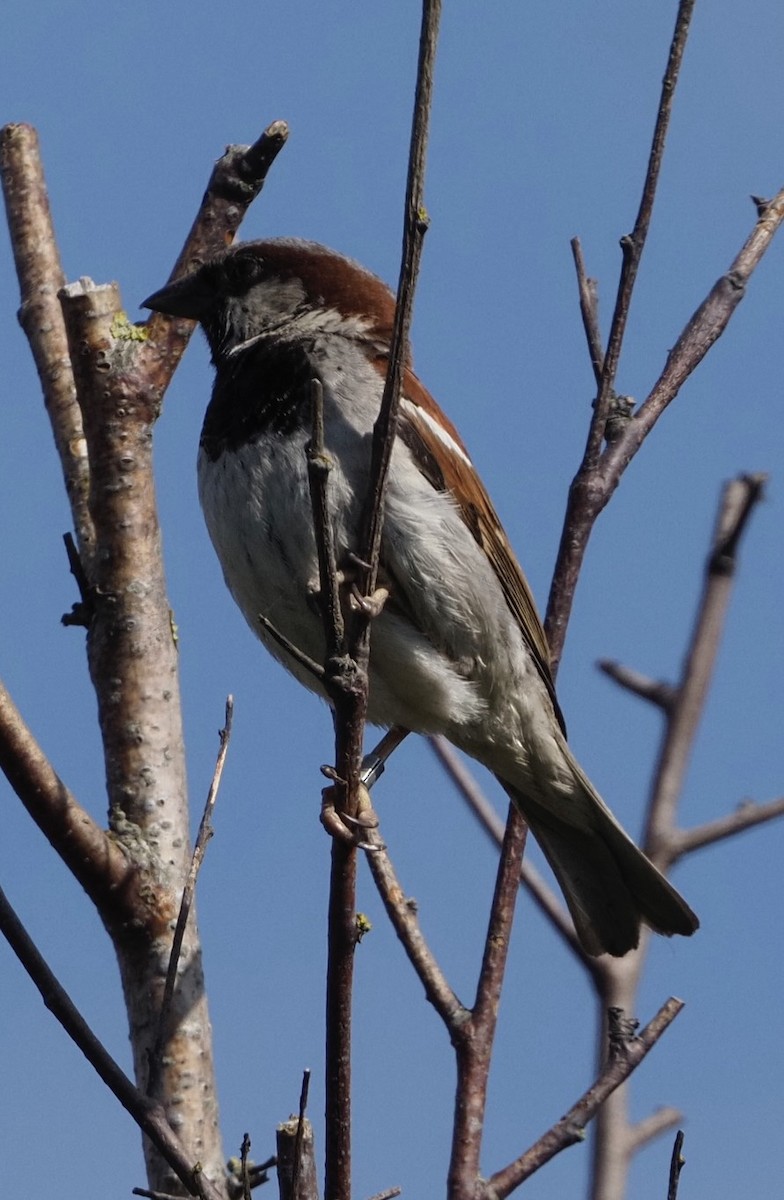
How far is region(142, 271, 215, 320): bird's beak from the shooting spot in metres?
4.27

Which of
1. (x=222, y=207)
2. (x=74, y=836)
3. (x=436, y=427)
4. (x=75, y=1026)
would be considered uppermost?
(x=222, y=207)

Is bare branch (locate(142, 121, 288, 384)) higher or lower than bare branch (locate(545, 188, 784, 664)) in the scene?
higher

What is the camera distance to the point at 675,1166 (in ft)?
7.42

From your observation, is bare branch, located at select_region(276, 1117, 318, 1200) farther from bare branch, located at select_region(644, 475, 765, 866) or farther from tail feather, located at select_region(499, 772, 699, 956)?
tail feather, located at select_region(499, 772, 699, 956)

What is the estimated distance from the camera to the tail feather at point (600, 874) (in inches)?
151

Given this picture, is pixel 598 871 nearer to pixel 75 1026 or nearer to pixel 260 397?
pixel 260 397

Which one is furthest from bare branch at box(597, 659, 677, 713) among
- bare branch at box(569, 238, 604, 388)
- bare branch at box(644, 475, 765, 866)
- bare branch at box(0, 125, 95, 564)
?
bare branch at box(0, 125, 95, 564)

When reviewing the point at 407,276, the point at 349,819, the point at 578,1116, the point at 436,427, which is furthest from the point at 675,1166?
the point at 436,427

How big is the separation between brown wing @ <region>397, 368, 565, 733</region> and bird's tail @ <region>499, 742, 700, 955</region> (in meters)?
0.24

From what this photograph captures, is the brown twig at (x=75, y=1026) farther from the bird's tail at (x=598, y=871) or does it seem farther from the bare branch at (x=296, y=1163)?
the bird's tail at (x=598, y=871)

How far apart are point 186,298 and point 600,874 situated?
203 cm

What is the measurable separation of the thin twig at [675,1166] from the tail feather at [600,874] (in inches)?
54.1

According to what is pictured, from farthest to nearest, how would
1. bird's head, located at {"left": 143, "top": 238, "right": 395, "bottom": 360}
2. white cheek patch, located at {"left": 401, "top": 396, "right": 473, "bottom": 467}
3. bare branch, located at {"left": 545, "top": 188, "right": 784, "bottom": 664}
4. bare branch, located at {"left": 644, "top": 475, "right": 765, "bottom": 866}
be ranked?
bird's head, located at {"left": 143, "top": 238, "right": 395, "bottom": 360}
white cheek patch, located at {"left": 401, "top": 396, "right": 473, "bottom": 467}
bare branch, located at {"left": 545, "top": 188, "right": 784, "bottom": 664}
bare branch, located at {"left": 644, "top": 475, "right": 765, "bottom": 866}

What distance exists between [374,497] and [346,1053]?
89 centimetres
